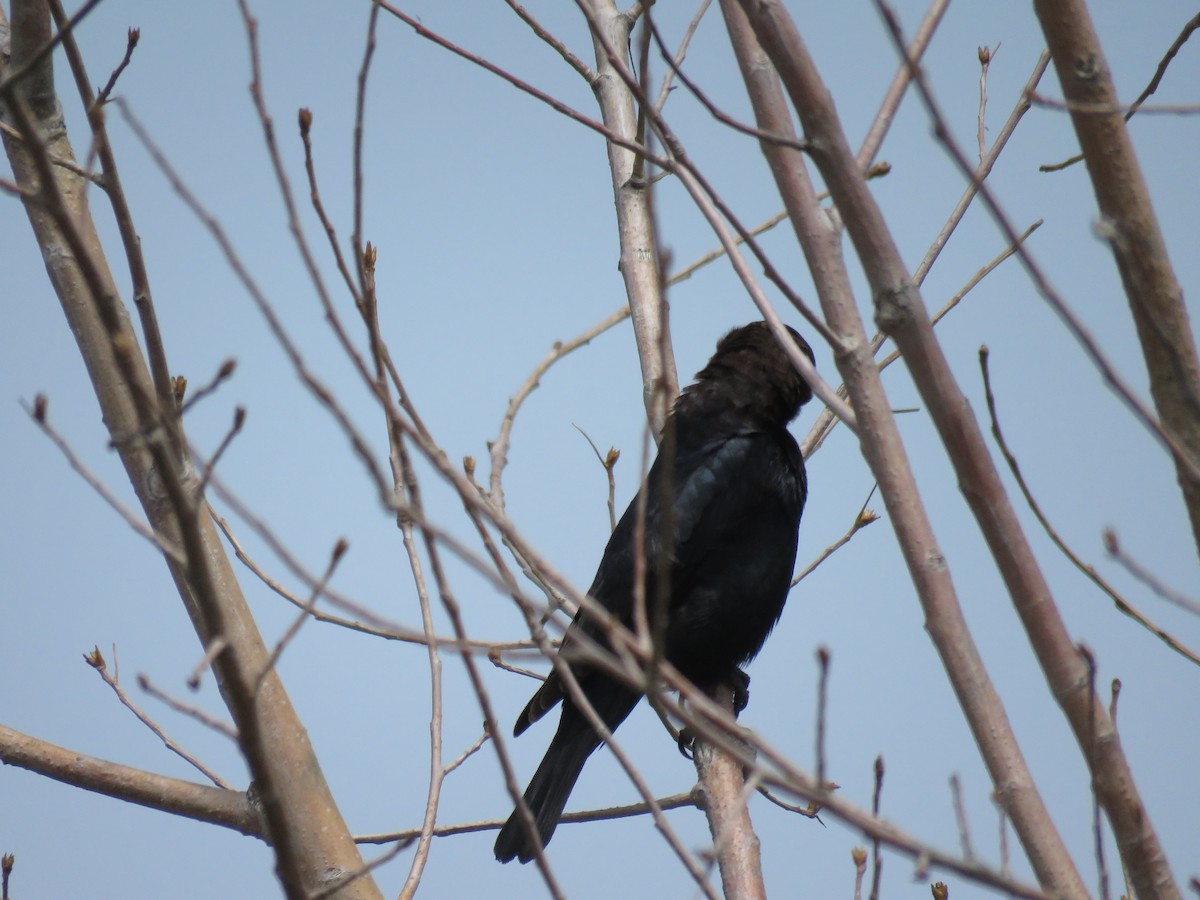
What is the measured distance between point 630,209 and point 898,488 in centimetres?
212

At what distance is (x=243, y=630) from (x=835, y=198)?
60.2 inches

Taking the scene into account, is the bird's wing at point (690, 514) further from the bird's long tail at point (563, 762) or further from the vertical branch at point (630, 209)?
the vertical branch at point (630, 209)

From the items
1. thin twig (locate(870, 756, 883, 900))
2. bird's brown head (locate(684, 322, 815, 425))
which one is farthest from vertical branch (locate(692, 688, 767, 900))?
bird's brown head (locate(684, 322, 815, 425))

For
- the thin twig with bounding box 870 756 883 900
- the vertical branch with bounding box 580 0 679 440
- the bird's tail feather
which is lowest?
the thin twig with bounding box 870 756 883 900

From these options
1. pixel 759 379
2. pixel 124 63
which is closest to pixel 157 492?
pixel 124 63

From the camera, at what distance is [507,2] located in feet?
11.5

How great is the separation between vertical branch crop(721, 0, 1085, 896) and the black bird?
83.7 inches

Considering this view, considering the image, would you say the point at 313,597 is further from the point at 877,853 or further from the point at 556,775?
the point at 556,775

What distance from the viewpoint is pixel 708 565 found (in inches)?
157

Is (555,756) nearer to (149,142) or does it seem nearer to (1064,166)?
(1064,166)

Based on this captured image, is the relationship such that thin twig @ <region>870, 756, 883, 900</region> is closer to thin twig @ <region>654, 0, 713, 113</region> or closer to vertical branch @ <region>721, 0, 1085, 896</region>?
vertical branch @ <region>721, 0, 1085, 896</region>

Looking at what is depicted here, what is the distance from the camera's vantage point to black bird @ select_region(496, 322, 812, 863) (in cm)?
376

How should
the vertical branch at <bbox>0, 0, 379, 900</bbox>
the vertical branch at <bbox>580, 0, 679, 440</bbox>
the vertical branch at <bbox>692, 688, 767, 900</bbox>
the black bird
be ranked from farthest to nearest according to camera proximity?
the black bird
the vertical branch at <bbox>580, 0, 679, 440</bbox>
the vertical branch at <bbox>692, 688, 767, 900</bbox>
the vertical branch at <bbox>0, 0, 379, 900</bbox>

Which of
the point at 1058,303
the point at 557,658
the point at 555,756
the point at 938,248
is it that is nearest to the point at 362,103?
the point at 557,658
